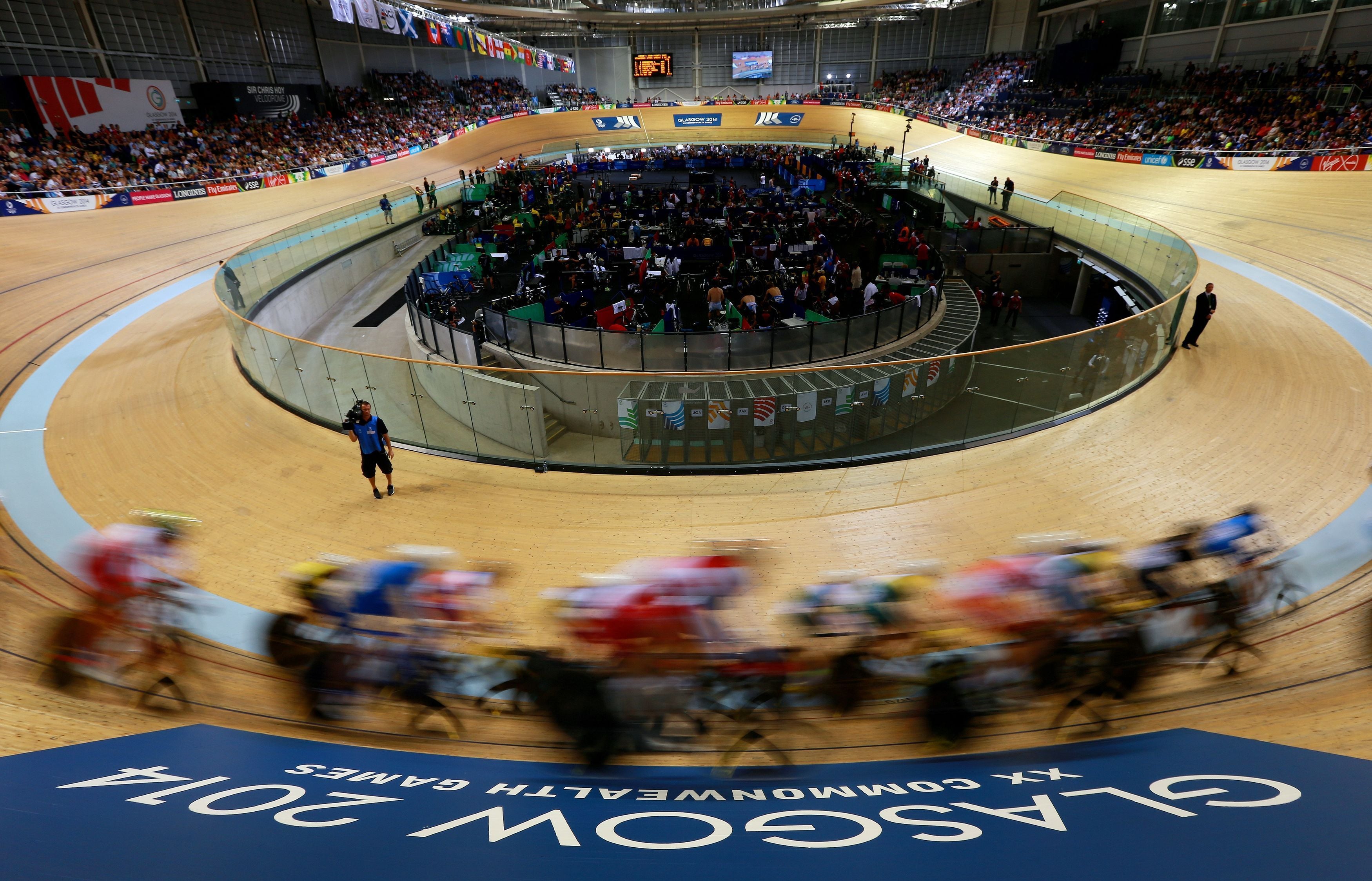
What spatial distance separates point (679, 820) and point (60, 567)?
5795 mm

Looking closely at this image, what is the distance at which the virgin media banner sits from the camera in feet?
63.5

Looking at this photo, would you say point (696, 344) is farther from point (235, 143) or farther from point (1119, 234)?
point (235, 143)

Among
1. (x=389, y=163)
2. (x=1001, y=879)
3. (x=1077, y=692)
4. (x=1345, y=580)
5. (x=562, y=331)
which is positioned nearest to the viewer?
(x=1001, y=879)

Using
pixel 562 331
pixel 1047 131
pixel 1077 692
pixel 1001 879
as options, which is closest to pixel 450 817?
pixel 1001 879

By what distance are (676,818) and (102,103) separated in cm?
2989

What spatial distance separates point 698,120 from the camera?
140 feet

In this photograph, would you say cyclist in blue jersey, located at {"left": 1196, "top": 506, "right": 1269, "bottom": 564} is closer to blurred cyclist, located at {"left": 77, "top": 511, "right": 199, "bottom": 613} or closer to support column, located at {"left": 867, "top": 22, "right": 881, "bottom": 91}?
blurred cyclist, located at {"left": 77, "top": 511, "right": 199, "bottom": 613}

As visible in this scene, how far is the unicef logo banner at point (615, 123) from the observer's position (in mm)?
41625

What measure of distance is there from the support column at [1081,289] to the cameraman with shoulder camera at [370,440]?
16625mm

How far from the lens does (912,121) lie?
3709 cm

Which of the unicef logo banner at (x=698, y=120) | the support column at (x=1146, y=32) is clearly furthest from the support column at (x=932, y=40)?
the support column at (x=1146, y=32)

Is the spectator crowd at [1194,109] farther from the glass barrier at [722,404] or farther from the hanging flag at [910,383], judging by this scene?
the hanging flag at [910,383]

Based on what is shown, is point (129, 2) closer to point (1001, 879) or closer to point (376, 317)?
point (376, 317)

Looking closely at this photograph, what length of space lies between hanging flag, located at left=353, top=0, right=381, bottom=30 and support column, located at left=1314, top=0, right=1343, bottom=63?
34463mm
